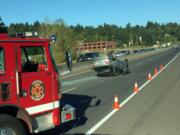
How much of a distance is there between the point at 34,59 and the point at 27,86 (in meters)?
0.93

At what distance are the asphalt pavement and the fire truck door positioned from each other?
1.98m

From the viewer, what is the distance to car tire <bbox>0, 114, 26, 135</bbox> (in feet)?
27.2

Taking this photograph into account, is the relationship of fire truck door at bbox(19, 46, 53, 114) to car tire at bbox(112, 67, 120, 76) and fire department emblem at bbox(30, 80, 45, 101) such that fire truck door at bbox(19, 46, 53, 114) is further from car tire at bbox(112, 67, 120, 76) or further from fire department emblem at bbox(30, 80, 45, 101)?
car tire at bbox(112, 67, 120, 76)

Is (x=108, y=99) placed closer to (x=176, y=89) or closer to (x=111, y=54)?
(x=176, y=89)

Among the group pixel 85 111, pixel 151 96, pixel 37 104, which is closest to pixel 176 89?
pixel 151 96

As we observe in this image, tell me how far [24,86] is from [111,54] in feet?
85.2

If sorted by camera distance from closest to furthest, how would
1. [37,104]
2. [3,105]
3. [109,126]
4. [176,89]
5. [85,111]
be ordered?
1. [3,105]
2. [37,104]
3. [109,126]
4. [85,111]
5. [176,89]

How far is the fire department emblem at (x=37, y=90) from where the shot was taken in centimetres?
903

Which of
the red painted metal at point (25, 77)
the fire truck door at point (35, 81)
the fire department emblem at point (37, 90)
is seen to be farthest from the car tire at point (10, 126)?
the fire department emblem at point (37, 90)

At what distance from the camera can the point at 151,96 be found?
18125mm

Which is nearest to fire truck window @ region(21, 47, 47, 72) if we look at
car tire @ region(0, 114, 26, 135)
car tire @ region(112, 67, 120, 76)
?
car tire @ region(0, 114, 26, 135)

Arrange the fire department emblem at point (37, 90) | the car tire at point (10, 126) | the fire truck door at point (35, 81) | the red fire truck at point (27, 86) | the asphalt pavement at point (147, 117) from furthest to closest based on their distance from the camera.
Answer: the asphalt pavement at point (147, 117)
the fire department emblem at point (37, 90)
the fire truck door at point (35, 81)
the red fire truck at point (27, 86)
the car tire at point (10, 126)

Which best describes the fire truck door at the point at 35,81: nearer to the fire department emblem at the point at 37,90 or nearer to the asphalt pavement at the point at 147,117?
the fire department emblem at the point at 37,90

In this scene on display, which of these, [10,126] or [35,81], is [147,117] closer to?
[35,81]
